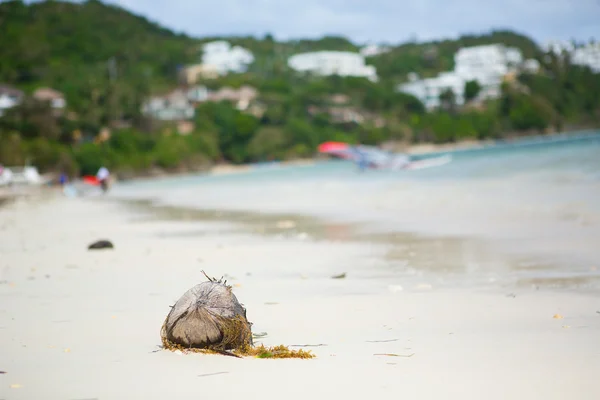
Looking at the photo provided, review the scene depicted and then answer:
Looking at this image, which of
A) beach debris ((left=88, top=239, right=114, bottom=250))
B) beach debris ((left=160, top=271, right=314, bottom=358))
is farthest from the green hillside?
beach debris ((left=160, top=271, right=314, bottom=358))

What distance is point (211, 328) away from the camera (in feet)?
19.7

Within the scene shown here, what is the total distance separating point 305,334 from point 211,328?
98 centimetres

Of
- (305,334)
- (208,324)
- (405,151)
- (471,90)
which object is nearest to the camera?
(208,324)

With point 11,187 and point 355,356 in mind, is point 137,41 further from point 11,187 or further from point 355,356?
point 355,356

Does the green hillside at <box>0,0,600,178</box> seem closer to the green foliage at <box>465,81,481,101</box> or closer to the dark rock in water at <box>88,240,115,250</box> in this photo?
the green foliage at <box>465,81,481,101</box>

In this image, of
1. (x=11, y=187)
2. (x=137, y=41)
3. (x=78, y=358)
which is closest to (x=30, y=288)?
(x=78, y=358)

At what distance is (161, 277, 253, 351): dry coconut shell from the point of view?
5984 mm

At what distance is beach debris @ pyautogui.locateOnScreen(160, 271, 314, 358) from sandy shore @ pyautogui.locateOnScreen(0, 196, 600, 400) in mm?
123

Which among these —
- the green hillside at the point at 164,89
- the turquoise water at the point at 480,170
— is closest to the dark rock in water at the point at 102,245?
the turquoise water at the point at 480,170

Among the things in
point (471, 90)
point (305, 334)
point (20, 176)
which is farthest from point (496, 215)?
point (471, 90)

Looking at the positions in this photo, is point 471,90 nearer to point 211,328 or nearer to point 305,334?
point 305,334

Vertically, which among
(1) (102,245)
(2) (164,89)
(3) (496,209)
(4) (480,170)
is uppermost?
(2) (164,89)

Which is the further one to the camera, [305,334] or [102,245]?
[102,245]

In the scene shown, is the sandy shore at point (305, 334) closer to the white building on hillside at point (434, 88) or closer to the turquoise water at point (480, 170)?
the turquoise water at point (480, 170)
